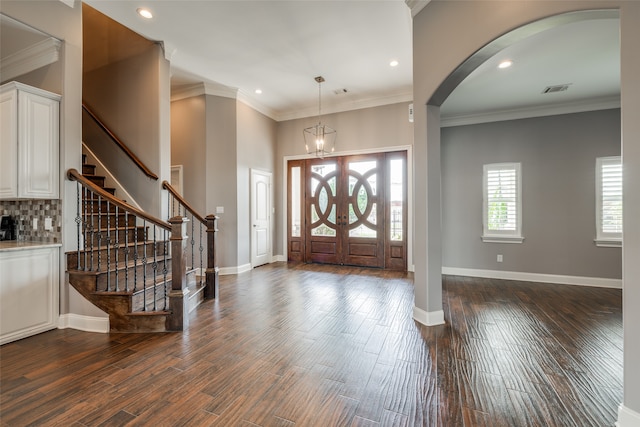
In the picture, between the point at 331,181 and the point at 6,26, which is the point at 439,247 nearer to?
the point at 331,181

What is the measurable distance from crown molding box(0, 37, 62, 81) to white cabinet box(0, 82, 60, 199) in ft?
1.71

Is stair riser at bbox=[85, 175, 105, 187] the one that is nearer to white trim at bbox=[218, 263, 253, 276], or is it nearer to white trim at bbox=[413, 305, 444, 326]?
white trim at bbox=[218, 263, 253, 276]

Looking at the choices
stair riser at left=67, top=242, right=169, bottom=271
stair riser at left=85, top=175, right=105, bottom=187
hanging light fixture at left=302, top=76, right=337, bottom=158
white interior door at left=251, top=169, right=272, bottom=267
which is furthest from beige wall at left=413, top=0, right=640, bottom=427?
stair riser at left=85, top=175, right=105, bottom=187

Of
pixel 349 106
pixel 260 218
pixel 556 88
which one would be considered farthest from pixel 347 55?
pixel 260 218

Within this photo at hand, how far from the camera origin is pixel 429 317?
3.07 m

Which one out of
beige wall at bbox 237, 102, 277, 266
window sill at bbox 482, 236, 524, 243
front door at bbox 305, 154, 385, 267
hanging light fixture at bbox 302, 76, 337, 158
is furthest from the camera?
hanging light fixture at bbox 302, 76, 337, 158

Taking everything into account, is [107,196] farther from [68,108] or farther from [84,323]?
[84,323]

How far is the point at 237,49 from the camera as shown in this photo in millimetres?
4098

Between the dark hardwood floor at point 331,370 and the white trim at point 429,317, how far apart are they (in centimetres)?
10

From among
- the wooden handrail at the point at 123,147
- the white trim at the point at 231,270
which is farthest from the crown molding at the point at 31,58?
the white trim at the point at 231,270

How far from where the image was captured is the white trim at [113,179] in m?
4.18

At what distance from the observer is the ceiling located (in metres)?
3.22

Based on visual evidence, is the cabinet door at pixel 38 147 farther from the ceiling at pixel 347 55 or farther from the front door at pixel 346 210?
the front door at pixel 346 210

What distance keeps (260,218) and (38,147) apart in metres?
3.77
